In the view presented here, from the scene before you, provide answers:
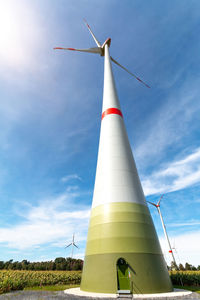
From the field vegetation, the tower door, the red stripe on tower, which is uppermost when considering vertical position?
the red stripe on tower

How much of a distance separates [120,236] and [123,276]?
2.51m

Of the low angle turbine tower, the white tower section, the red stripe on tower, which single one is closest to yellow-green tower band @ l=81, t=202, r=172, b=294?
the low angle turbine tower

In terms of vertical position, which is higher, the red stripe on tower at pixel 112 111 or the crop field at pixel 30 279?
the red stripe on tower at pixel 112 111

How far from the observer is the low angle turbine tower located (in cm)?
1145

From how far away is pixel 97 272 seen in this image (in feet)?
39.3

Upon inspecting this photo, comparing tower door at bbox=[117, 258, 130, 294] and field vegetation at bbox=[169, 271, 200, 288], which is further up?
field vegetation at bbox=[169, 271, 200, 288]

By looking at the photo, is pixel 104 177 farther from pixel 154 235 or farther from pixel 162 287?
pixel 162 287

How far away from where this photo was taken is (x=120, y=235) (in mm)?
12562

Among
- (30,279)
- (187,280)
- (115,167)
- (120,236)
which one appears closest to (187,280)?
(187,280)

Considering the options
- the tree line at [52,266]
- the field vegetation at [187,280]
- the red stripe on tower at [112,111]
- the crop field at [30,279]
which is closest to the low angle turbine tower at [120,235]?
the red stripe on tower at [112,111]

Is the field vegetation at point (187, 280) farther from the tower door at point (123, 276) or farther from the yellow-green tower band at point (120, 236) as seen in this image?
the tower door at point (123, 276)

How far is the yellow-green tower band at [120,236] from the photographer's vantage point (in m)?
11.5

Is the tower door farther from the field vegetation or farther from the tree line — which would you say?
the tree line

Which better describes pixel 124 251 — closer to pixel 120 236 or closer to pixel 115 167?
pixel 120 236
